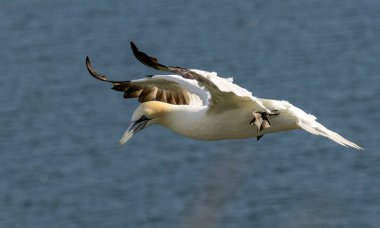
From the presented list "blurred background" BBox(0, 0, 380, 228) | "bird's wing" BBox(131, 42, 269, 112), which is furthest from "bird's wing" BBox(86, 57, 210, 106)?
"blurred background" BBox(0, 0, 380, 228)

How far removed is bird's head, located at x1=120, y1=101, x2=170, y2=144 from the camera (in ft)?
22.9

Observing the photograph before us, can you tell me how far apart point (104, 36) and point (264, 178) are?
5.46 meters

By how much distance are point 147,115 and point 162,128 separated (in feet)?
21.5

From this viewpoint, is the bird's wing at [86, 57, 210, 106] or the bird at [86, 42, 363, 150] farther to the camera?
the bird's wing at [86, 57, 210, 106]

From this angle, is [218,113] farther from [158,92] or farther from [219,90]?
[158,92]

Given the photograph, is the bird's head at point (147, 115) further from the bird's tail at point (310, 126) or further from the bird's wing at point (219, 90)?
the bird's tail at point (310, 126)

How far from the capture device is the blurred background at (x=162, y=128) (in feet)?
39.2

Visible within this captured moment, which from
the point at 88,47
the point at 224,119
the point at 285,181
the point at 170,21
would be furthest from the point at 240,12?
the point at 224,119

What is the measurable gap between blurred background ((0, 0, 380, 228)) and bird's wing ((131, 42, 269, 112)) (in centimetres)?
242

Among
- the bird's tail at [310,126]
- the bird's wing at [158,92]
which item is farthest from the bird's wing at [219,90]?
the bird's wing at [158,92]

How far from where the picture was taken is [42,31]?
17.3m

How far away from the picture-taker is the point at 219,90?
19.6ft

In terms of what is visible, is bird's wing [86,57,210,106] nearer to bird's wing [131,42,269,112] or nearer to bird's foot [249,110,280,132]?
bird's wing [131,42,269,112]

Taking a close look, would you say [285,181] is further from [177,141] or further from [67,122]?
[67,122]
